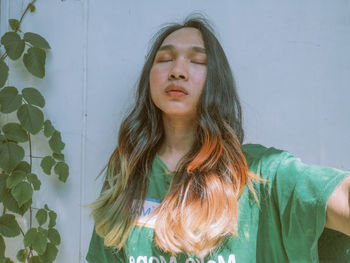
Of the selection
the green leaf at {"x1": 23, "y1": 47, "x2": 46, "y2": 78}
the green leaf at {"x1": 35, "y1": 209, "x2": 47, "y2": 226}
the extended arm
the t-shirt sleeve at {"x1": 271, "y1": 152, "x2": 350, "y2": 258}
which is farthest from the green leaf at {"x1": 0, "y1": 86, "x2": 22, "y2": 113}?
the extended arm

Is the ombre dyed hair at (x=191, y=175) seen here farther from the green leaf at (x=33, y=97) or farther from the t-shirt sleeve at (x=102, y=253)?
the green leaf at (x=33, y=97)

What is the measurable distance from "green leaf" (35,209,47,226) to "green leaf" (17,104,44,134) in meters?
0.31

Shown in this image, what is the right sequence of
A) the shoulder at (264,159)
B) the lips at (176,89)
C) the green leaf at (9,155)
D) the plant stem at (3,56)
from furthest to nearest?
the plant stem at (3,56) → the green leaf at (9,155) → the lips at (176,89) → the shoulder at (264,159)

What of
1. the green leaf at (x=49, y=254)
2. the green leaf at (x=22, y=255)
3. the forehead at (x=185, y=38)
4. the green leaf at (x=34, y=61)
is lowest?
the green leaf at (x=22, y=255)

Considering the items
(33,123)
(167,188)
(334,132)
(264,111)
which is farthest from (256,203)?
(33,123)

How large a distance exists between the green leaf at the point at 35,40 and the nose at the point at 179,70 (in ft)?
1.81

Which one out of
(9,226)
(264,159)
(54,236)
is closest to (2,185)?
(9,226)

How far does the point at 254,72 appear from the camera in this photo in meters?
1.36

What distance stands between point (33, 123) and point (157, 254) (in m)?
0.66

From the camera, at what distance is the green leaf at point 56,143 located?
1.27 metres

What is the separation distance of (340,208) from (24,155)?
1060 millimetres

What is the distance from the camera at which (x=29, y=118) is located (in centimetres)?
119

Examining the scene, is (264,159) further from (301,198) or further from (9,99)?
(9,99)

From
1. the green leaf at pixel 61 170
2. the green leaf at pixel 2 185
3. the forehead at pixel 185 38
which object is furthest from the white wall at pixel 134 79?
the forehead at pixel 185 38
